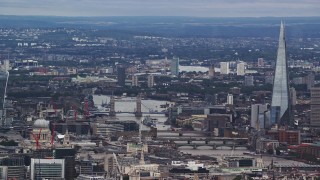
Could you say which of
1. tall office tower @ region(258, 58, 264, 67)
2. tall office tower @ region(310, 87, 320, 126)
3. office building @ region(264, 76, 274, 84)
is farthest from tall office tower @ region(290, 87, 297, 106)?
tall office tower @ region(258, 58, 264, 67)

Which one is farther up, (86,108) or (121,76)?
(86,108)

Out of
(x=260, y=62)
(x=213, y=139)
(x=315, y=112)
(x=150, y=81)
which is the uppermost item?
(x=315, y=112)

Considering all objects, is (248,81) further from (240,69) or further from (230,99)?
(230,99)

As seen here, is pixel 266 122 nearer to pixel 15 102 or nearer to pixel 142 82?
pixel 15 102

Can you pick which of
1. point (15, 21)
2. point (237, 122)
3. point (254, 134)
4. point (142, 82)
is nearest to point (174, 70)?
point (142, 82)

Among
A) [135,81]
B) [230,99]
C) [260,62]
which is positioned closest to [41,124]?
[230,99]

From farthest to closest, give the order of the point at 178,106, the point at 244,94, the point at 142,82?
the point at 142,82 < the point at 244,94 < the point at 178,106

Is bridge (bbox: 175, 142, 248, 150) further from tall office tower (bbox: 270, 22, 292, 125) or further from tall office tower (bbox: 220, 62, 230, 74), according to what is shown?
tall office tower (bbox: 220, 62, 230, 74)
